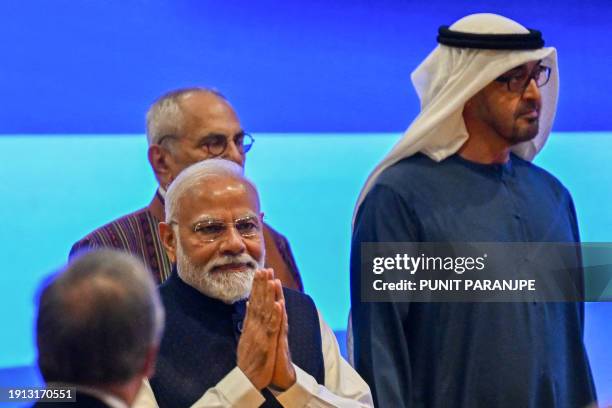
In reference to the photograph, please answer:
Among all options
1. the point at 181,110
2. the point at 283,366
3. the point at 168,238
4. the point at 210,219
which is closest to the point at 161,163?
the point at 181,110

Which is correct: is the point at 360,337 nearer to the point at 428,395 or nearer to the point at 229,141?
the point at 428,395

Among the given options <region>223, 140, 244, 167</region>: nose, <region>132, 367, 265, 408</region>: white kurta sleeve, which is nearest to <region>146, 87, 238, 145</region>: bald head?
<region>223, 140, 244, 167</region>: nose

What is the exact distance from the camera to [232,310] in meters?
4.02

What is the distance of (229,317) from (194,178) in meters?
0.40

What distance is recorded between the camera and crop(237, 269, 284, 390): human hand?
3754 mm

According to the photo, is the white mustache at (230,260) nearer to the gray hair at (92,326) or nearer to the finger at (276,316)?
the finger at (276,316)

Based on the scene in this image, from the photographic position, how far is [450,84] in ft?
14.9

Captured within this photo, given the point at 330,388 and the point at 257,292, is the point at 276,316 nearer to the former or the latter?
the point at 257,292

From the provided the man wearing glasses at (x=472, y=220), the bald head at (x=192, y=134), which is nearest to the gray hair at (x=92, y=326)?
the man wearing glasses at (x=472, y=220)

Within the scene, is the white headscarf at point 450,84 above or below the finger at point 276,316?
above

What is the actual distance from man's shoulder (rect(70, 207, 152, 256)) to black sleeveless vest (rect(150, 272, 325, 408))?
47 cm

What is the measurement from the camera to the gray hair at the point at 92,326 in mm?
2652

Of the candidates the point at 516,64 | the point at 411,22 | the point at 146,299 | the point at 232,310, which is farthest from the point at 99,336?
the point at 411,22

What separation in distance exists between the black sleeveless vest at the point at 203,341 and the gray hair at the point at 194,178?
192 mm
